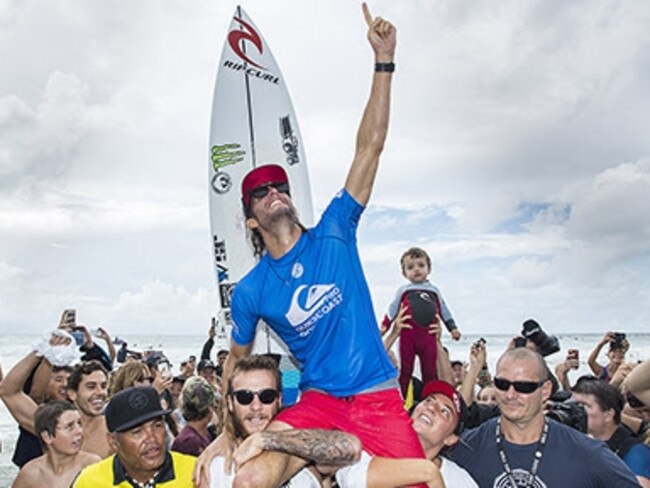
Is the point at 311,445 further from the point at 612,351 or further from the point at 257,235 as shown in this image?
the point at 612,351

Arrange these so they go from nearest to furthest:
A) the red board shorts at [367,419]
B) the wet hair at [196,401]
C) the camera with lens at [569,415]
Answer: the red board shorts at [367,419]
the camera with lens at [569,415]
the wet hair at [196,401]

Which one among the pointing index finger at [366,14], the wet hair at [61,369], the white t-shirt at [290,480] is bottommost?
the white t-shirt at [290,480]

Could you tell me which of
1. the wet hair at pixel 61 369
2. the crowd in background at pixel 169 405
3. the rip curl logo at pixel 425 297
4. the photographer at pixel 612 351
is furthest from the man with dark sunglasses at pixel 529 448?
the photographer at pixel 612 351

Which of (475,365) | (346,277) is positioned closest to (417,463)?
(346,277)

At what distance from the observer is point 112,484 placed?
4062mm

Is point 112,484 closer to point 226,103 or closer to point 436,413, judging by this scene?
point 436,413

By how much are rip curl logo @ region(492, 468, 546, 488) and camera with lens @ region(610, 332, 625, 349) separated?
4381 millimetres

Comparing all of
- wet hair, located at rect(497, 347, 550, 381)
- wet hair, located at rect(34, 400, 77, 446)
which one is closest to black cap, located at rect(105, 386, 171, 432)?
wet hair, located at rect(34, 400, 77, 446)

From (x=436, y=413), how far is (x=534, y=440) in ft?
1.85

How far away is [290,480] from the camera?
Answer: 3.60 meters

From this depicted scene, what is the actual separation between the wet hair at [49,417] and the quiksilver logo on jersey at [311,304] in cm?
237

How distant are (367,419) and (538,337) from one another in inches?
126

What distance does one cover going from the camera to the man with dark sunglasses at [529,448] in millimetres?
3748

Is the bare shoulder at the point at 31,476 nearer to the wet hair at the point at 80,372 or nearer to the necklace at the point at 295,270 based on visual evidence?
the wet hair at the point at 80,372
